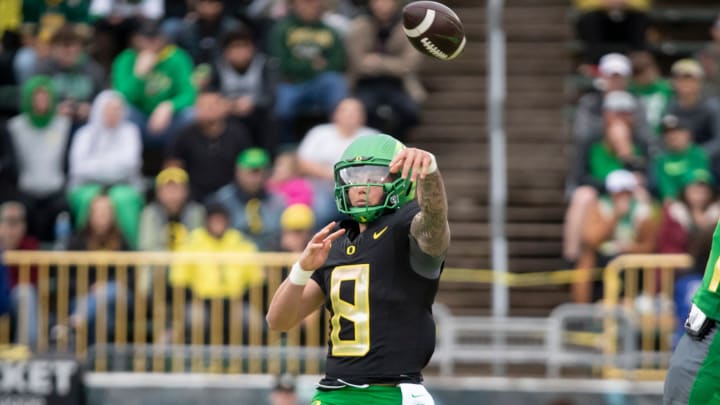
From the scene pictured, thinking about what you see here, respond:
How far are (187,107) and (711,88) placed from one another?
17.3ft

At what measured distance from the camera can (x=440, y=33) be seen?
7.16 m

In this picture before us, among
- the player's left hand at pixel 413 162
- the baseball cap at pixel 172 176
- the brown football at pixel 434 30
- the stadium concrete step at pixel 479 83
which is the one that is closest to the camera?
the player's left hand at pixel 413 162

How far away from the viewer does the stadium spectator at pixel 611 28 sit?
629 inches

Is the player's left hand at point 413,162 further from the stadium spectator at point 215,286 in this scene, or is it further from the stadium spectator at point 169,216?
the stadium spectator at point 169,216

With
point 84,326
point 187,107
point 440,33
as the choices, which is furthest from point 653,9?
point 440,33

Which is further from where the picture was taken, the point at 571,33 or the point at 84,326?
the point at 571,33

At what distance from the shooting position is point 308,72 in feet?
47.8

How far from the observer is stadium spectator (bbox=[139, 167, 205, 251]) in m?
12.9

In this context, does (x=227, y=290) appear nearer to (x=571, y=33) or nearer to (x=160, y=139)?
(x=160, y=139)

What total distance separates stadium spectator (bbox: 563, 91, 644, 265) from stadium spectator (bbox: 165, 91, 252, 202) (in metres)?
2.99

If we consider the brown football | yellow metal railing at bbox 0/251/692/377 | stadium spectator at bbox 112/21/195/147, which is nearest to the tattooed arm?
the brown football

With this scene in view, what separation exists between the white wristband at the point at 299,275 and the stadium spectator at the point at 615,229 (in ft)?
19.8

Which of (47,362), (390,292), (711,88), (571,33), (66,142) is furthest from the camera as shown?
(571,33)

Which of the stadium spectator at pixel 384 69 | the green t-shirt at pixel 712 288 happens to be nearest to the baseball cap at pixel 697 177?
the stadium spectator at pixel 384 69
